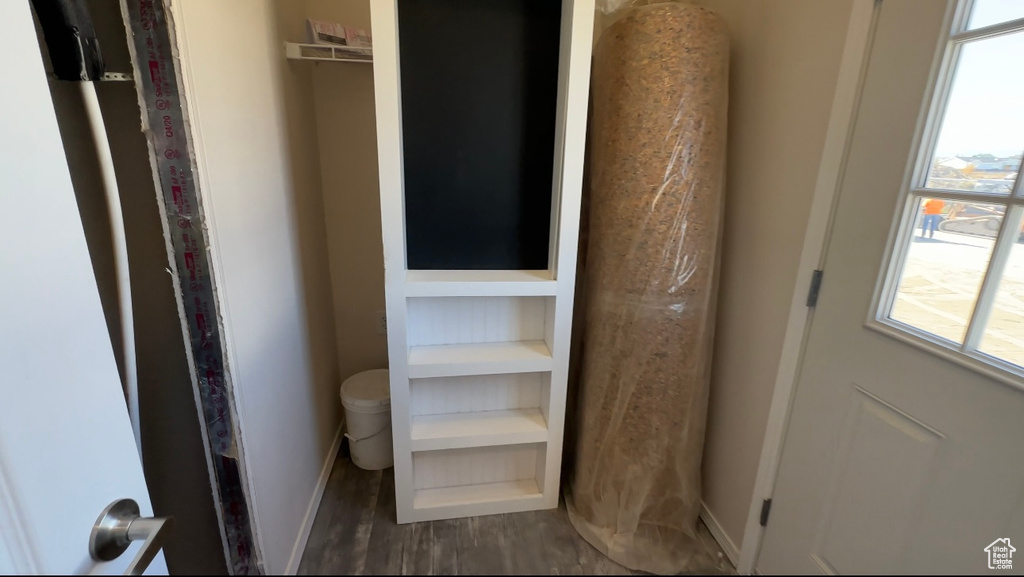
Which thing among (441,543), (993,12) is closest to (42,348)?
(441,543)

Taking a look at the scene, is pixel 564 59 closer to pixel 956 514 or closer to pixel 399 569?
pixel 956 514

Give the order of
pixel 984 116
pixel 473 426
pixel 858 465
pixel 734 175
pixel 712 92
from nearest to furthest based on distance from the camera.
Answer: pixel 984 116 < pixel 858 465 < pixel 712 92 < pixel 734 175 < pixel 473 426

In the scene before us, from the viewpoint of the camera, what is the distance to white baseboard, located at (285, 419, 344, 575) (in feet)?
4.68

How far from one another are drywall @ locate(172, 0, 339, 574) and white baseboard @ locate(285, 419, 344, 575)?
Result: 0.09ft

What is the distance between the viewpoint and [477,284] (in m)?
1.41

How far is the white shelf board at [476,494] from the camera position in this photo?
167 centimetres

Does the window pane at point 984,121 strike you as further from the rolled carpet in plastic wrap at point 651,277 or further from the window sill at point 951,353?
the rolled carpet in plastic wrap at point 651,277

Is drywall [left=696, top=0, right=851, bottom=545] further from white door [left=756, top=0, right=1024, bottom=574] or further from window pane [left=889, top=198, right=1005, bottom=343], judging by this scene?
window pane [left=889, top=198, right=1005, bottom=343]

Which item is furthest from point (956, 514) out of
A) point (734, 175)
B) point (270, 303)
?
point (270, 303)

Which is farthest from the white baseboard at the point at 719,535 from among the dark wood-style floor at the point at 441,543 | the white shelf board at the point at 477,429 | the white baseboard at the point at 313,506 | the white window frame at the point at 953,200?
the white baseboard at the point at 313,506

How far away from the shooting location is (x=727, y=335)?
59.3 inches

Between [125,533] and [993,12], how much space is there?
1608 mm

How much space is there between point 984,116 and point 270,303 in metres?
1.73

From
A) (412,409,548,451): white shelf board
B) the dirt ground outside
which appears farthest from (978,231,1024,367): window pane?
(412,409,548,451): white shelf board
